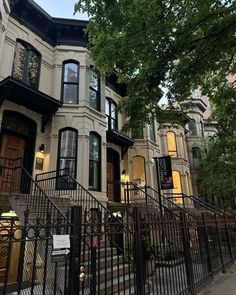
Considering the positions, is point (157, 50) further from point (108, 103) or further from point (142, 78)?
point (108, 103)

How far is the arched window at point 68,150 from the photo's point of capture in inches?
430

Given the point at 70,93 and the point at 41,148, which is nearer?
the point at 41,148

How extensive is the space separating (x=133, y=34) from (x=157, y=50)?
780mm

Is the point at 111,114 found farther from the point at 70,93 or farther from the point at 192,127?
the point at 192,127

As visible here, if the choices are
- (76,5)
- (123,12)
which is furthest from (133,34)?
(76,5)

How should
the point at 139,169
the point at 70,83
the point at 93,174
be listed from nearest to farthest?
the point at 93,174, the point at 70,83, the point at 139,169

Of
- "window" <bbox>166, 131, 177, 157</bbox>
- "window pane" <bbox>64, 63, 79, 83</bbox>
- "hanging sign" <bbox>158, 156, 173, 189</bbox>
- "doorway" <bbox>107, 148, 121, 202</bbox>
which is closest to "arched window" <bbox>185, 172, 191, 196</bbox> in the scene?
"window" <bbox>166, 131, 177, 157</bbox>

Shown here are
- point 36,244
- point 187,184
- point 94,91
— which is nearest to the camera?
point 36,244

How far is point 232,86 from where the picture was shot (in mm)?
10039

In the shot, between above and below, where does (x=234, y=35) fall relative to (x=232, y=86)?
below

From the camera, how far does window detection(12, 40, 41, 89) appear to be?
11.0m

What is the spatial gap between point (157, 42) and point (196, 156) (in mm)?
19726

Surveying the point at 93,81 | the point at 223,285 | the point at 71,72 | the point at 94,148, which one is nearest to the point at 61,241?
the point at 223,285

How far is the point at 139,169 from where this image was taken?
16.9 meters
